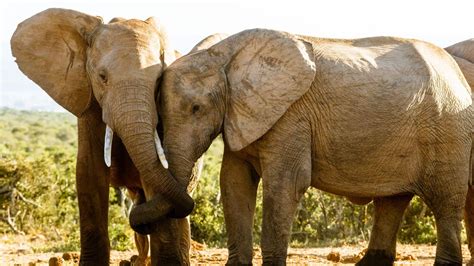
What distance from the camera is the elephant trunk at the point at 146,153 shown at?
8531 mm

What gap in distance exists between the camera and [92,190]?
9.80 meters

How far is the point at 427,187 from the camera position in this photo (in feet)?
31.7

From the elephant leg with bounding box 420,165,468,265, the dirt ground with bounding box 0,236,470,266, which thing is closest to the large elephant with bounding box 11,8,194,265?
the dirt ground with bounding box 0,236,470,266

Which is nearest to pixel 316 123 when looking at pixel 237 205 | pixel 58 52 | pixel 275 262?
pixel 237 205

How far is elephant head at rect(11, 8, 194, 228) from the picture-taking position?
8617 millimetres

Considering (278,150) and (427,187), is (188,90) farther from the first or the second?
(427,187)

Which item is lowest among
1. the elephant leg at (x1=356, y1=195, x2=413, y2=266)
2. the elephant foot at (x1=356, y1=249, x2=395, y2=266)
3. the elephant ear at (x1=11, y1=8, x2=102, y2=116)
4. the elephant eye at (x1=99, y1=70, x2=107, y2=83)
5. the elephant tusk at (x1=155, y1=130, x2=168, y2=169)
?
the elephant foot at (x1=356, y1=249, x2=395, y2=266)

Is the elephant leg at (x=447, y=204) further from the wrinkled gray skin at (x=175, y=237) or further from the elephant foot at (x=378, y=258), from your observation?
the wrinkled gray skin at (x=175, y=237)

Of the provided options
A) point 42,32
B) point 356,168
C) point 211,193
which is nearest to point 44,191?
point 211,193

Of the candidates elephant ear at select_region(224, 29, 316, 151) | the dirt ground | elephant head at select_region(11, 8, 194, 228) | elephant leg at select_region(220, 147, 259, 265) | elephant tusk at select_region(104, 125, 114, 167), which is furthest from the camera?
the dirt ground

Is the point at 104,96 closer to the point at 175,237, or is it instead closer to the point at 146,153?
the point at 146,153

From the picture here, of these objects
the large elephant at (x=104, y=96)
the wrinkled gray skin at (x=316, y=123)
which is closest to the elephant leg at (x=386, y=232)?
the wrinkled gray skin at (x=316, y=123)

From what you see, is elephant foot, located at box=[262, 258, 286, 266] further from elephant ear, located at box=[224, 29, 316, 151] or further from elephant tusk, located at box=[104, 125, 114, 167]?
elephant tusk, located at box=[104, 125, 114, 167]

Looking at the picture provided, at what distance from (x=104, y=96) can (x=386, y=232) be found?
109 inches
